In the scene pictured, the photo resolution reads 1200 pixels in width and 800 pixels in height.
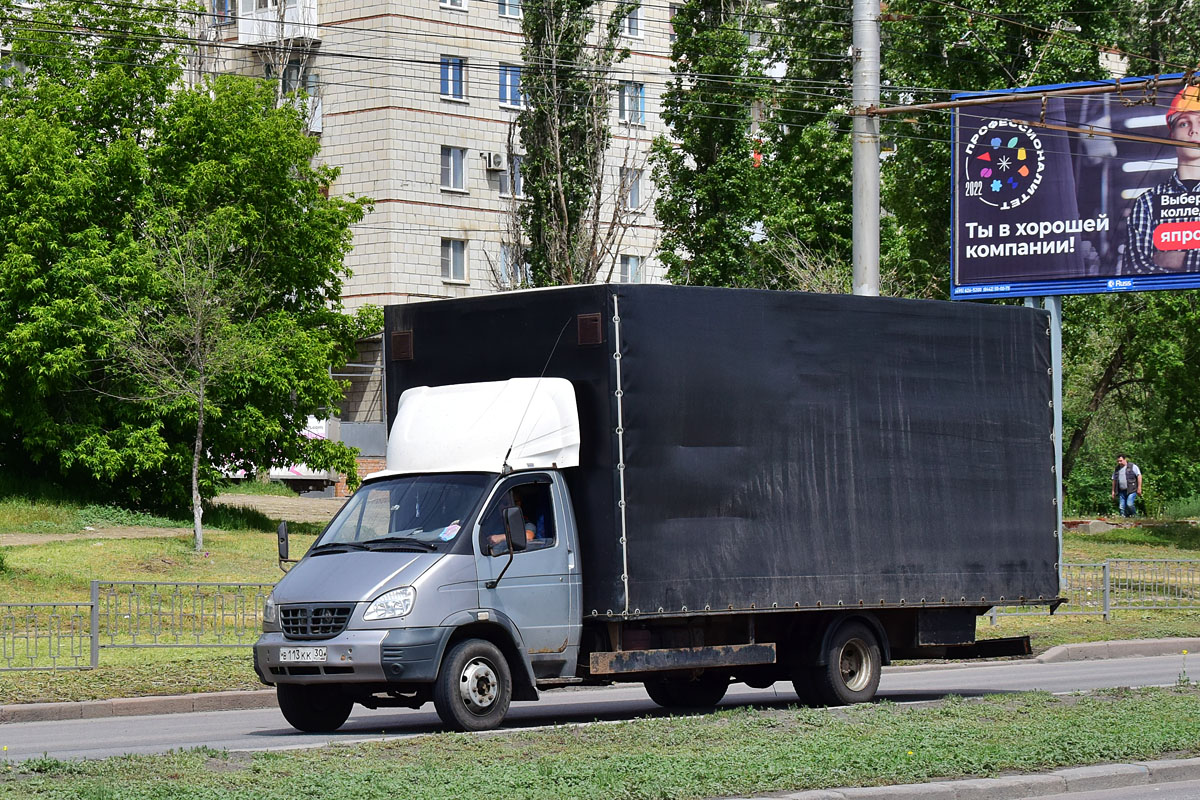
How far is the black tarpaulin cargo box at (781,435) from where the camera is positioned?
44.7 feet

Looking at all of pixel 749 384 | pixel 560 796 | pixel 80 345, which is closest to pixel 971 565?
pixel 749 384

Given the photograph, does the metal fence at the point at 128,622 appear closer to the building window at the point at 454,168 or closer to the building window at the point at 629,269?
the building window at the point at 454,168

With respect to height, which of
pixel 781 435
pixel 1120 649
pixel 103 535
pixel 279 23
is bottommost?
pixel 1120 649

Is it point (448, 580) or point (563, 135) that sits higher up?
point (563, 135)

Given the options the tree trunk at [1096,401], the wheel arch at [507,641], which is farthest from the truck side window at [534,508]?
the tree trunk at [1096,401]

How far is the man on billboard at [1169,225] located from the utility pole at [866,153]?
26.3 feet

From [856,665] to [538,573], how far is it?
351 cm

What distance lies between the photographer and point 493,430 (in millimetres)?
13688

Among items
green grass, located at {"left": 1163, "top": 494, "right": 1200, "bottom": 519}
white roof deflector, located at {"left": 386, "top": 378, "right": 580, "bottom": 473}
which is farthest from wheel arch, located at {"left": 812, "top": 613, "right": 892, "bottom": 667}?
green grass, located at {"left": 1163, "top": 494, "right": 1200, "bottom": 519}

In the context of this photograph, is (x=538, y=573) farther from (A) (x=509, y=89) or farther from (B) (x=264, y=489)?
(A) (x=509, y=89)

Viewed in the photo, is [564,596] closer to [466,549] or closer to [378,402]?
[466,549]

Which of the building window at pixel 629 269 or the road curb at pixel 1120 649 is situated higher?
the building window at pixel 629 269

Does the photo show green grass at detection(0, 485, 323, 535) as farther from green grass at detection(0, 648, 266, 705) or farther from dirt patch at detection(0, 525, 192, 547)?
green grass at detection(0, 648, 266, 705)

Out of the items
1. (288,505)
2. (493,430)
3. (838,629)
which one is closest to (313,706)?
(493,430)
